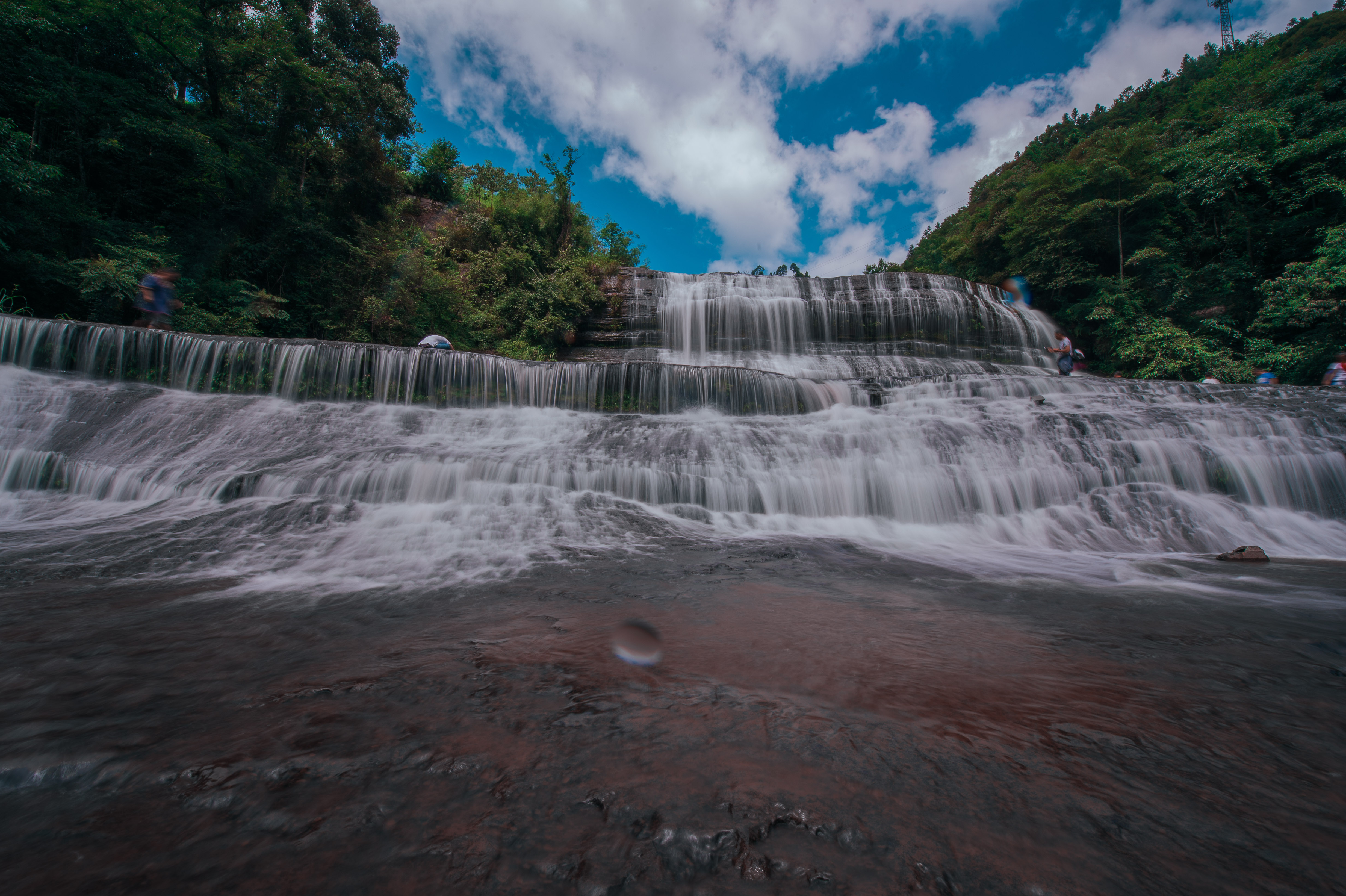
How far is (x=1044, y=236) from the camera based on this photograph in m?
19.5

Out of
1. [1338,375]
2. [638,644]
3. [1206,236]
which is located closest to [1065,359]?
[1338,375]

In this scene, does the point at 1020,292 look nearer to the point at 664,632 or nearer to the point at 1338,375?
the point at 1338,375

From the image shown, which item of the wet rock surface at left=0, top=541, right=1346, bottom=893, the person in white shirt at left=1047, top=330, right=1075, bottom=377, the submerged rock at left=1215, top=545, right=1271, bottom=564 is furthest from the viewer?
the person in white shirt at left=1047, top=330, right=1075, bottom=377

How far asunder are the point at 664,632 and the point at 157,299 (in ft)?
46.5

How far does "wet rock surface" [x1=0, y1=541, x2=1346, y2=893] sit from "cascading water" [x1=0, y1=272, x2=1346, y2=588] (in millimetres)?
1685

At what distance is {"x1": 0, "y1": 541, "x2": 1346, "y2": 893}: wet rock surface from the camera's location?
894 millimetres

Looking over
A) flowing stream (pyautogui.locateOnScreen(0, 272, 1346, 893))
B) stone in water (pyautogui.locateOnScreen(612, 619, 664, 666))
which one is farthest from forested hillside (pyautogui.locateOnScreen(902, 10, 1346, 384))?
stone in water (pyautogui.locateOnScreen(612, 619, 664, 666))

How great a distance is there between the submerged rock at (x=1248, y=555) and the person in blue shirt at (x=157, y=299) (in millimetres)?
17614

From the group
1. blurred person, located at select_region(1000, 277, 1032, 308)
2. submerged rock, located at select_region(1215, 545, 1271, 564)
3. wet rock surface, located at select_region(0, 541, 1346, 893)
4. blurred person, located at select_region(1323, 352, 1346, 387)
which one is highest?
blurred person, located at select_region(1000, 277, 1032, 308)

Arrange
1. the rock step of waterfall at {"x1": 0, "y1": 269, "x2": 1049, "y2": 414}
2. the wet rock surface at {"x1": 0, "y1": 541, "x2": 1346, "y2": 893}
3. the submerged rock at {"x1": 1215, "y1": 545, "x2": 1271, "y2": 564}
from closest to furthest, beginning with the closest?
the wet rock surface at {"x1": 0, "y1": 541, "x2": 1346, "y2": 893} < the submerged rock at {"x1": 1215, "y1": 545, "x2": 1271, "y2": 564} < the rock step of waterfall at {"x1": 0, "y1": 269, "x2": 1049, "y2": 414}

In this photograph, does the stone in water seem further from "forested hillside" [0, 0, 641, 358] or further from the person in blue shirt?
"forested hillside" [0, 0, 641, 358]

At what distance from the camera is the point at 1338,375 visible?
35.9ft

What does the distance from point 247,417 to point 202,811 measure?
9.09m

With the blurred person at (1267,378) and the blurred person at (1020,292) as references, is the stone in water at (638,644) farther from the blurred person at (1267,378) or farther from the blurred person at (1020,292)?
the blurred person at (1020,292)
